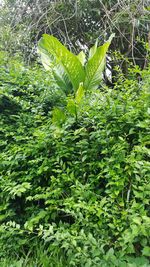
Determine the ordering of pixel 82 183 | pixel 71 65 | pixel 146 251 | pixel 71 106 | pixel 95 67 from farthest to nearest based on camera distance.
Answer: pixel 95 67, pixel 71 65, pixel 71 106, pixel 82 183, pixel 146 251

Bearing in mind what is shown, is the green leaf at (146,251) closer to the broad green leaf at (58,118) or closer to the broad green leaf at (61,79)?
the broad green leaf at (58,118)

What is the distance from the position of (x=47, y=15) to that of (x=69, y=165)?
3.28 metres

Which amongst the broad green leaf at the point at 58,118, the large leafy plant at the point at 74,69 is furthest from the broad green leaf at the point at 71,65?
the broad green leaf at the point at 58,118

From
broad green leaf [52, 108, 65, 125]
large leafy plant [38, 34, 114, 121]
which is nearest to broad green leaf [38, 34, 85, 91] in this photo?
large leafy plant [38, 34, 114, 121]

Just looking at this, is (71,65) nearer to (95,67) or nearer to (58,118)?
(95,67)

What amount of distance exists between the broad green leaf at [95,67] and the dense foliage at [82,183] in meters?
0.65

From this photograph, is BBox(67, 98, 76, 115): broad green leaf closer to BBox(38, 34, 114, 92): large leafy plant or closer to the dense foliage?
the dense foliage

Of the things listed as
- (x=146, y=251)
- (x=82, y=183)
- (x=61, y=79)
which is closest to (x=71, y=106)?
(x=82, y=183)

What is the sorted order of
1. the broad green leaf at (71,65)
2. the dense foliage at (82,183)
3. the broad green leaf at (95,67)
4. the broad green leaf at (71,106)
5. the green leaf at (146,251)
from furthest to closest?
1. the broad green leaf at (95,67)
2. the broad green leaf at (71,65)
3. the broad green leaf at (71,106)
4. the dense foliage at (82,183)
5. the green leaf at (146,251)

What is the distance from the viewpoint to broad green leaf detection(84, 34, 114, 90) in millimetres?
2525

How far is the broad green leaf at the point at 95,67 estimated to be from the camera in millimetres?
2525

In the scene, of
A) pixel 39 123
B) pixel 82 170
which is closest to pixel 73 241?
pixel 82 170

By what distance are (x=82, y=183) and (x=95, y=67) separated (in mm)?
1457

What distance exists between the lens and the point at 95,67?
101 inches
